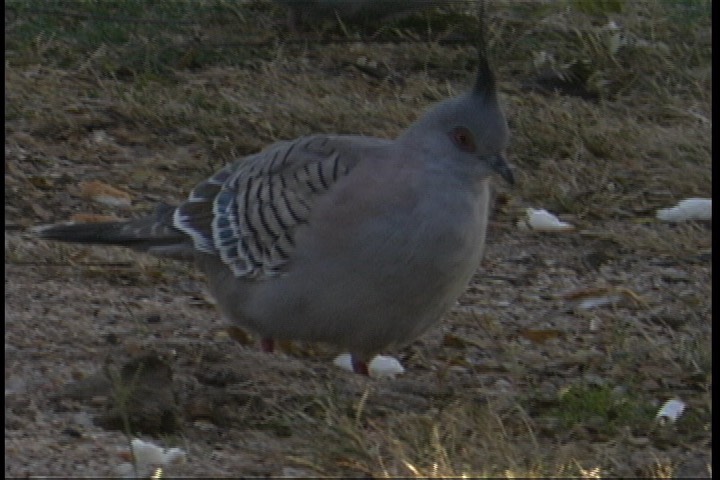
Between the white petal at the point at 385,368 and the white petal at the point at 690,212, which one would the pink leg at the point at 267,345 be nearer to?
the white petal at the point at 385,368

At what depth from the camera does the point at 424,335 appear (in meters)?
4.49

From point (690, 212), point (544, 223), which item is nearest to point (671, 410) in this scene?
point (544, 223)

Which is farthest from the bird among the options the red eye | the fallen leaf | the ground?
the fallen leaf

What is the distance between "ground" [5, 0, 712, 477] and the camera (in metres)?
3.47

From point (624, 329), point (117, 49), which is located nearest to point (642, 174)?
point (624, 329)

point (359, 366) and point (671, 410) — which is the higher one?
point (671, 410)

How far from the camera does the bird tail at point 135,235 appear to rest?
4297mm

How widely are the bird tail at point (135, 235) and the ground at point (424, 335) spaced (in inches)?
7.4

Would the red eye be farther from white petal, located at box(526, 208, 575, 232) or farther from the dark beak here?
white petal, located at box(526, 208, 575, 232)

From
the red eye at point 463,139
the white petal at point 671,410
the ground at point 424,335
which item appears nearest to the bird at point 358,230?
the red eye at point 463,139

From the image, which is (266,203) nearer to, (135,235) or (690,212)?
(135,235)

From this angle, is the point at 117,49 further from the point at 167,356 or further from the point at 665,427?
the point at 665,427

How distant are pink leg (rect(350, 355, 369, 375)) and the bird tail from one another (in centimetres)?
56

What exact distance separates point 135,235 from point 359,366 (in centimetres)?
72
